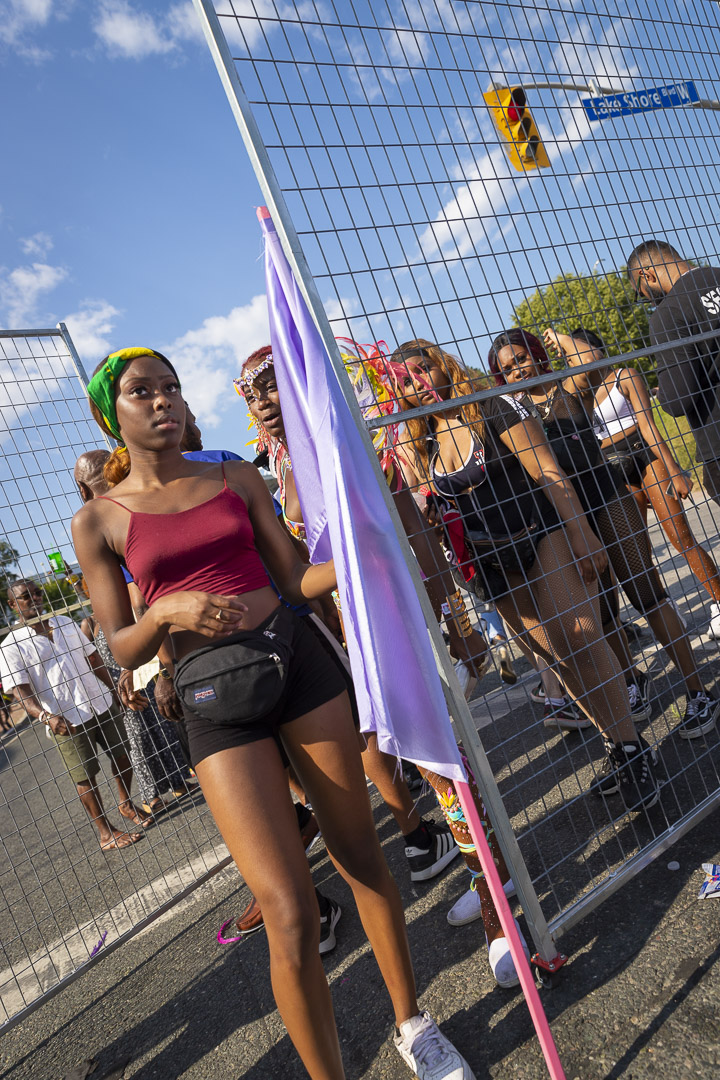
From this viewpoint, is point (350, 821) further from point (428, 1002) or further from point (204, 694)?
point (428, 1002)

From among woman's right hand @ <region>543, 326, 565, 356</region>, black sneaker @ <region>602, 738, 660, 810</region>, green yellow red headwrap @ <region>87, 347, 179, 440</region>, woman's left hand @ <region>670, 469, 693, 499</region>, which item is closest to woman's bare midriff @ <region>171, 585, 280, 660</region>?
green yellow red headwrap @ <region>87, 347, 179, 440</region>

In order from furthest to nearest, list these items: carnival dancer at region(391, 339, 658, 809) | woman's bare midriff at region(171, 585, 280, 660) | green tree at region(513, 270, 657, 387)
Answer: carnival dancer at region(391, 339, 658, 809), green tree at region(513, 270, 657, 387), woman's bare midriff at region(171, 585, 280, 660)

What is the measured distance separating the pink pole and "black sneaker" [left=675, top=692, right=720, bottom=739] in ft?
5.56

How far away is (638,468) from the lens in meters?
3.90

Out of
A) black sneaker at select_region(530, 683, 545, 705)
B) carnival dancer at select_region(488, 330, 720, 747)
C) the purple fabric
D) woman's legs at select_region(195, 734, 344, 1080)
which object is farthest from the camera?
black sneaker at select_region(530, 683, 545, 705)

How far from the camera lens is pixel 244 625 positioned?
1987 mm

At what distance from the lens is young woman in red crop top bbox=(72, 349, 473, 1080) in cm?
179

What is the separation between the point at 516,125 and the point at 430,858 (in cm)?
283

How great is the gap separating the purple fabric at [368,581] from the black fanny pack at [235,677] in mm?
209

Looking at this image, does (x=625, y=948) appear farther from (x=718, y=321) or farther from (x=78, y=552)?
(x=718, y=321)

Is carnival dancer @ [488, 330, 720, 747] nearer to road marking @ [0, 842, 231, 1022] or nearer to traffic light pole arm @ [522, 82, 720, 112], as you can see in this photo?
traffic light pole arm @ [522, 82, 720, 112]

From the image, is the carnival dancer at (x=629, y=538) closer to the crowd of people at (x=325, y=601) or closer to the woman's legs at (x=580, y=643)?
the crowd of people at (x=325, y=601)

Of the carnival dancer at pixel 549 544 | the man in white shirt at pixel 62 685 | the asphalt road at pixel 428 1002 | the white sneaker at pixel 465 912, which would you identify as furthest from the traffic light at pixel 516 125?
the man in white shirt at pixel 62 685

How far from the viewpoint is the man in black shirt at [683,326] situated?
297cm
